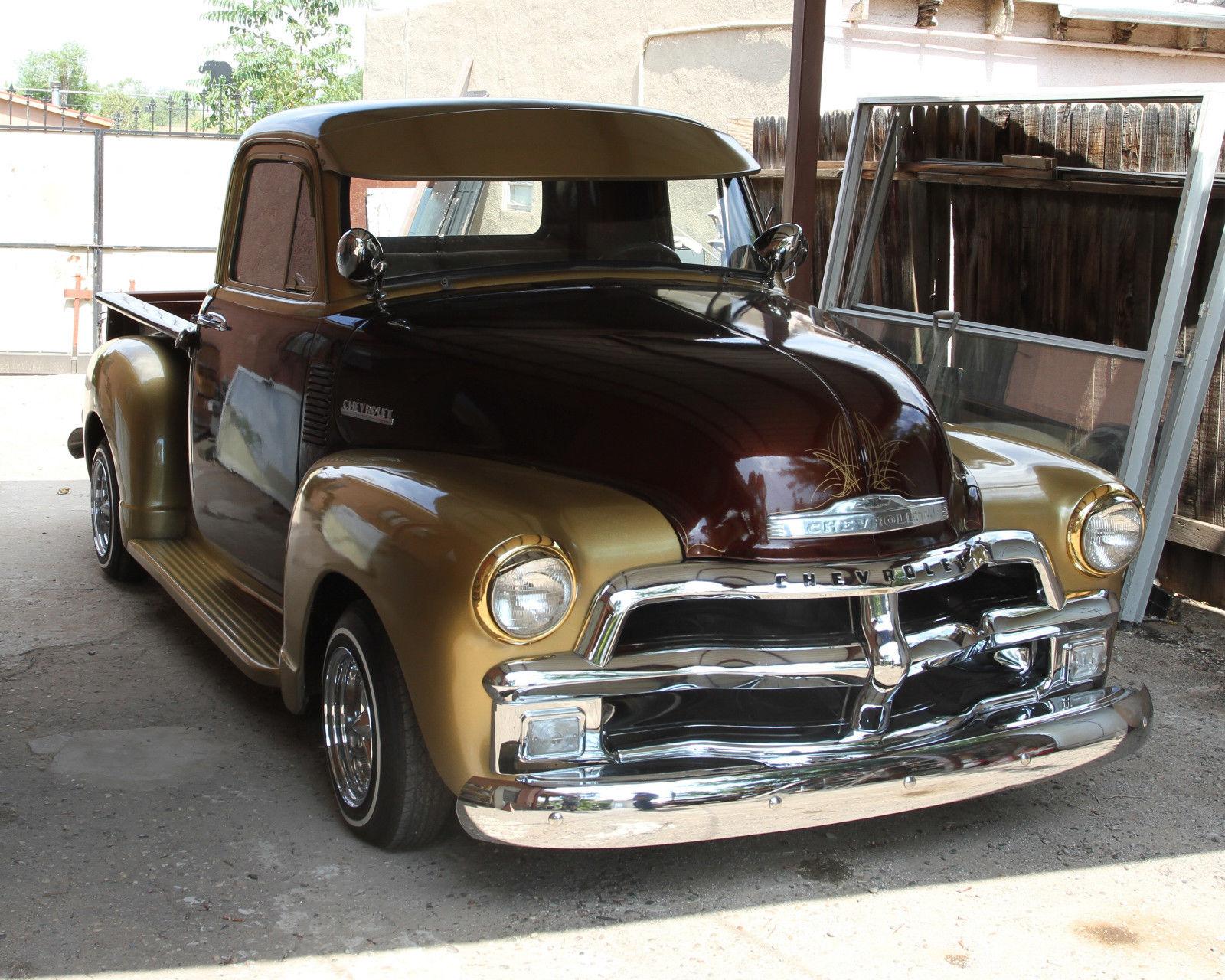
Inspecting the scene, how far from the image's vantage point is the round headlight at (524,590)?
2721 mm

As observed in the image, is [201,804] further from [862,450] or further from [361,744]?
[862,450]

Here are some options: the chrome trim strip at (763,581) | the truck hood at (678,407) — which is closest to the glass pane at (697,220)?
the truck hood at (678,407)

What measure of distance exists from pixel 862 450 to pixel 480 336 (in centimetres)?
105

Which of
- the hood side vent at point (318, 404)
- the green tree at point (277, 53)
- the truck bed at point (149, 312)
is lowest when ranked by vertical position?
the hood side vent at point (318, 404)

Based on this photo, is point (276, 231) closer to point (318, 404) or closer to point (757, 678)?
point (318, 404)

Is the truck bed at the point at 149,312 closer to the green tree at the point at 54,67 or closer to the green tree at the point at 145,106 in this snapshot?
the green tree at the point at 145,106

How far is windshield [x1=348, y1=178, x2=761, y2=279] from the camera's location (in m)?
3.87

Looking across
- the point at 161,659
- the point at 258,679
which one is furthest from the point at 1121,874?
the point at 161,659

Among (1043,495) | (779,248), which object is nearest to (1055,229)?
(779,248)

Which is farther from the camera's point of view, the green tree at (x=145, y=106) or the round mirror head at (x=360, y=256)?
the green tree at (x=145, y=106)

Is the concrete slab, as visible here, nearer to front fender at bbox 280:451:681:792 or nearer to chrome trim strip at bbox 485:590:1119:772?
front fender at bbox 280:451:681:792

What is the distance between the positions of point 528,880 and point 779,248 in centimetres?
220

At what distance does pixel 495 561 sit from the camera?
8.91ft

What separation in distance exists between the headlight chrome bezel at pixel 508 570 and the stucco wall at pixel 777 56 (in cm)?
883
